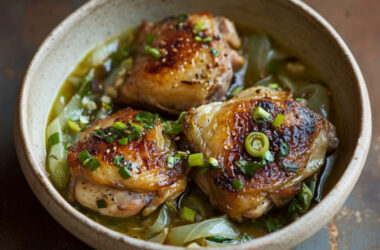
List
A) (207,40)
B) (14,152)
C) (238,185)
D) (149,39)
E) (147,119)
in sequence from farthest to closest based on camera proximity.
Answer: (14,152) < (149,39) < (207,40) < (147,119) < (238,185)

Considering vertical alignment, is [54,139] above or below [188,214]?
above

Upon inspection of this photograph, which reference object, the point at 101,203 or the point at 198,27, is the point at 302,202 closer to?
the point at 101,203

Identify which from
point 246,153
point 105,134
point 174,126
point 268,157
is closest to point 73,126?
point 105,134

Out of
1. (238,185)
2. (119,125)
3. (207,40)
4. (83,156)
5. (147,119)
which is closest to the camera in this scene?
(238,185)

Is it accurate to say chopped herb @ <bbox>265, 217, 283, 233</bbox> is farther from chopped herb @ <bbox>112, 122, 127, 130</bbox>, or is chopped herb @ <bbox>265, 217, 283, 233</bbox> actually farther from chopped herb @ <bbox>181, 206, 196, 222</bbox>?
chopped herb @ <bbox>112, 122, 127, 130</bbox>

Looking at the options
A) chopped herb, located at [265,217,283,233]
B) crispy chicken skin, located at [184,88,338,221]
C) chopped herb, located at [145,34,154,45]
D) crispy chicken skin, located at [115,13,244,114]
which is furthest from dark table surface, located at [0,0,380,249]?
chopped herb, located at [145,34,154,45]

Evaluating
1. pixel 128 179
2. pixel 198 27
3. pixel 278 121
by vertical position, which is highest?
pixel 198 27

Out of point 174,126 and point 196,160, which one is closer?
point 196,160
